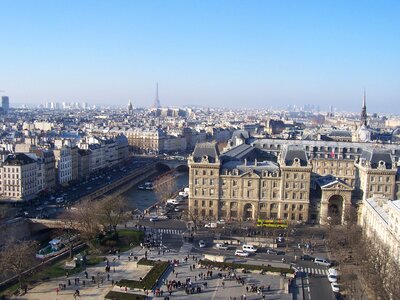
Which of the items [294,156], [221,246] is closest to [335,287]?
[221,246]

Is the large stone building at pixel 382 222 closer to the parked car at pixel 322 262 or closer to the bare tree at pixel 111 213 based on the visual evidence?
the parked car at pixel 322 262

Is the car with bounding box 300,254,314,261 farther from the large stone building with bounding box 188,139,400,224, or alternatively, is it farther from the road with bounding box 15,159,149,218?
the road with bounding box 15,159,149,218

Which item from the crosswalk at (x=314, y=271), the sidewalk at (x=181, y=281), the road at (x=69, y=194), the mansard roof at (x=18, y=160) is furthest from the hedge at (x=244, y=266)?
the mansard roof at (x=18, y=160)

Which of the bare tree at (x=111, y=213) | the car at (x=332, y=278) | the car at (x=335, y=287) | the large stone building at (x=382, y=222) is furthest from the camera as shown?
the bare tree at (x=111, y=213)

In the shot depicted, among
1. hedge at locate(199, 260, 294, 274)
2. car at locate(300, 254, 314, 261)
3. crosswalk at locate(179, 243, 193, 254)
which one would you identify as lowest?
crosswalk at locate(179, 243, 193, 254)

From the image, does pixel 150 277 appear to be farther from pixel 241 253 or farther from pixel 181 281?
pixel 241 253

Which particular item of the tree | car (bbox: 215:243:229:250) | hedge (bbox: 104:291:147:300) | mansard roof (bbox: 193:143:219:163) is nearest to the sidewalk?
hedge (bbox: 104:291:147:300)

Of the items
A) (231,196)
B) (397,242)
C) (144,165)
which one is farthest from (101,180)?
(397,242)
